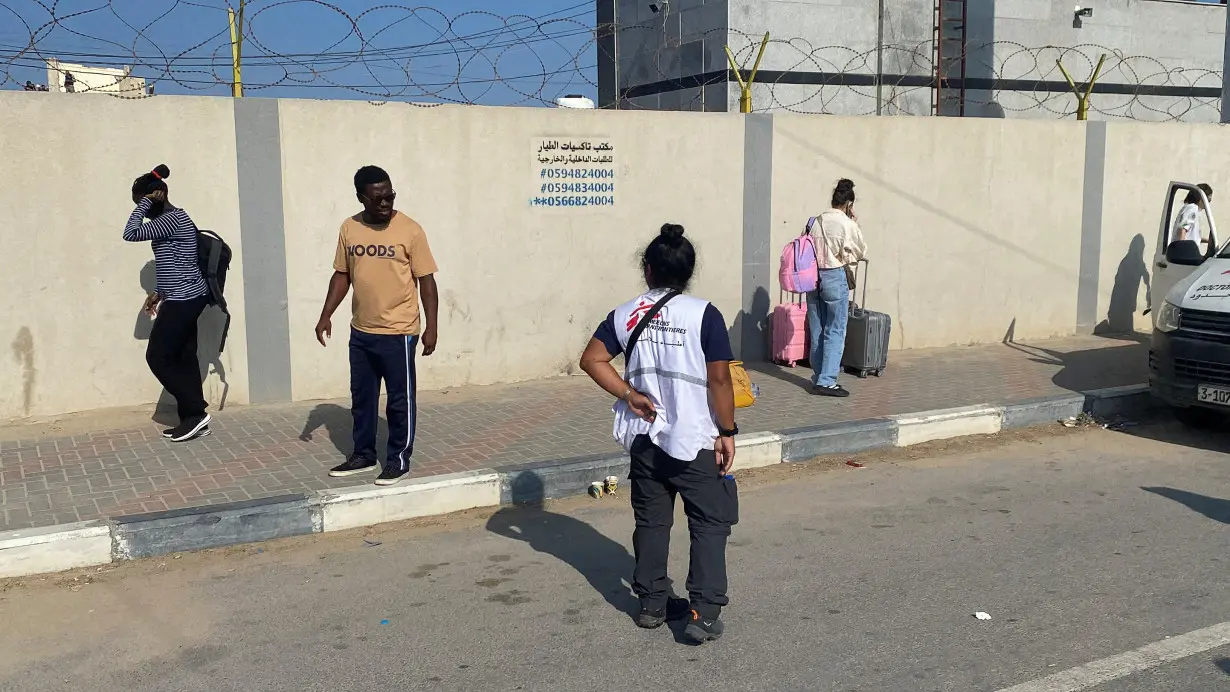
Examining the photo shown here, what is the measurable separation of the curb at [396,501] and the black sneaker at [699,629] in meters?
2.21

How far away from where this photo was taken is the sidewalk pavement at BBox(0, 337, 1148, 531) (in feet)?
19.1

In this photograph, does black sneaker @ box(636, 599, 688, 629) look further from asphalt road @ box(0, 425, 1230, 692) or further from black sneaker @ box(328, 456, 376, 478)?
black sneaker @ box(328, 456, 376, 478)

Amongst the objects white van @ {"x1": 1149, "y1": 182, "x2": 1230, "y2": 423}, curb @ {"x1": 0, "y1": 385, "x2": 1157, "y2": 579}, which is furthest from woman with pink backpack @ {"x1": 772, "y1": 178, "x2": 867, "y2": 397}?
white van @ {"x1": 1149, "y1": 182, "x2": 1230, "y2": 423}

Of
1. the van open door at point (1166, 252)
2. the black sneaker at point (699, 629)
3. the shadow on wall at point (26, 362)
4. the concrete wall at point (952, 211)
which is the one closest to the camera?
the black sneaker at point (699, 629)

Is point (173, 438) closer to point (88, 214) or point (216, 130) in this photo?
point (88, 214)

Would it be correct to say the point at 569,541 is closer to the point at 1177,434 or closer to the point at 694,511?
the point at 694,511

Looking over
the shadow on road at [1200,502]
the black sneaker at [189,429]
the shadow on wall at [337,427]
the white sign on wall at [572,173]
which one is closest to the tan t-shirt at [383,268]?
the shadow on wall at [337,427]

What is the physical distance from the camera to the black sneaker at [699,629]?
161 inches

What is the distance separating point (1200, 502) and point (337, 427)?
5402 mm

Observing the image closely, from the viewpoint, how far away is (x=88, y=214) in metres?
7.32

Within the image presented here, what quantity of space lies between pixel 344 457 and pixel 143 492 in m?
1.19

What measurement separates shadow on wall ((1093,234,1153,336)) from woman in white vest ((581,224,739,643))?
9534mm

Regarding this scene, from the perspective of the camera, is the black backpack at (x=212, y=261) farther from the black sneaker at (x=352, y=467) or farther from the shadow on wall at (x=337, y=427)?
the black sneaker at (x=352, y=467)

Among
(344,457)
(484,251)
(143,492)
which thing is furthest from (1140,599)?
(484,251)
